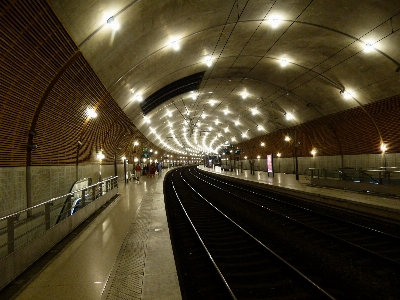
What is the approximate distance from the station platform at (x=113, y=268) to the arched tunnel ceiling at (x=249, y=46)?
581cm

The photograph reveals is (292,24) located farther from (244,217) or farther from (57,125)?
(57,125)

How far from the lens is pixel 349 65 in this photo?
1669cm

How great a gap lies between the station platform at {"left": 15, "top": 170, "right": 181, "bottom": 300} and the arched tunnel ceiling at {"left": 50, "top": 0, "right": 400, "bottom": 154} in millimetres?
5806

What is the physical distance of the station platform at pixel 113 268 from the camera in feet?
14.3

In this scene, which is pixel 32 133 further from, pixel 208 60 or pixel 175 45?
pixel 208 60

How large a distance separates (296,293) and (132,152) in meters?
30.4

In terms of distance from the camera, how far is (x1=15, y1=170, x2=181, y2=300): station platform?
437 centimetres

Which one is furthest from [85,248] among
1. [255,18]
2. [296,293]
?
[255,18]

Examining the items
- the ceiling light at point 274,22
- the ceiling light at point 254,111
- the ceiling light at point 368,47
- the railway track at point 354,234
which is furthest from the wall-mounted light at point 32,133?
the ceiling light at point 254,111

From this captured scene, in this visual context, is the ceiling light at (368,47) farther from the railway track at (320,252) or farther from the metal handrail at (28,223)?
the metal handrail at (28,223)

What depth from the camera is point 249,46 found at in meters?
17.2

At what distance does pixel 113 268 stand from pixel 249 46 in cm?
1509

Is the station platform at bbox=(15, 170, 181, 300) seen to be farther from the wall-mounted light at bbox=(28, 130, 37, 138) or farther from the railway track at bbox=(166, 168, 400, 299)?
the wall-mounted light at bbox=(28, 130, 37, 138)

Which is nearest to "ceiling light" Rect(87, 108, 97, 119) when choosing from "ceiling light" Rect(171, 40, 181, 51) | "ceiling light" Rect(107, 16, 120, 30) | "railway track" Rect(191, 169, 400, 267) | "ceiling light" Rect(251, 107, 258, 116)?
"ceiling light" Rect(107, 16, 120, 30)
